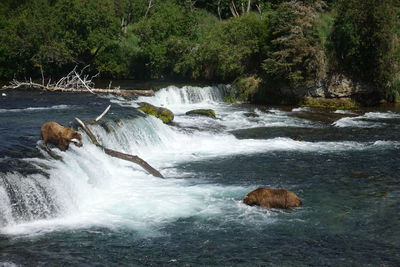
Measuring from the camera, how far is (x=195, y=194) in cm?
1509

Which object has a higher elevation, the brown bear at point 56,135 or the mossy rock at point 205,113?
the brown bear at point 56,135

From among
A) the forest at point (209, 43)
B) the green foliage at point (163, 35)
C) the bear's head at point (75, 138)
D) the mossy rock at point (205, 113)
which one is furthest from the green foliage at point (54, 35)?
the bear's head at point (75, 138)

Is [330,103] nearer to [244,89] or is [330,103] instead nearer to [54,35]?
[244,89]

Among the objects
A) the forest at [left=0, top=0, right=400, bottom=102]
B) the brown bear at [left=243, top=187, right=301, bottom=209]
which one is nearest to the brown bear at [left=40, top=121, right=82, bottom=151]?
the brown bear at [left=243, top=187, right=301, bottom=209]

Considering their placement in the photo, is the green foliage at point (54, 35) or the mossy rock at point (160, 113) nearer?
the mossy rock at point (160, 113)

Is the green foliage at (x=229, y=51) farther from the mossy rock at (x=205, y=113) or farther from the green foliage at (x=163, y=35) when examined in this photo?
the mossy rock at (x=205, y=113)

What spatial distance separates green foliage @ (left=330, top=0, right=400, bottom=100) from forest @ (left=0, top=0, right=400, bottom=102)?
2.4 inches

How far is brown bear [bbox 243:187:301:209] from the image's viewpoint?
13.6 m

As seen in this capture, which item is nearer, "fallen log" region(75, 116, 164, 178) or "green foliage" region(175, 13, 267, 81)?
"fallen log" region(75, 116, 164, 178)

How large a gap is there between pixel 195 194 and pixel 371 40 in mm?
21077

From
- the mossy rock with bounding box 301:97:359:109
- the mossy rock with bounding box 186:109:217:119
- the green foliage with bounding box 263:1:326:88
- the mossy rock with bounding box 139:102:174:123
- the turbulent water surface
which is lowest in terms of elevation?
the turbulent water surface

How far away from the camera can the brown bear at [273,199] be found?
535 inches

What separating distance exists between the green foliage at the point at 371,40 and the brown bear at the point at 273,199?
67.1ft

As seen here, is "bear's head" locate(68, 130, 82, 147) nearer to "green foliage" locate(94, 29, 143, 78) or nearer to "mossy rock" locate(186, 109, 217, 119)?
"mossy rock" locate(186, 109, 217, 119)
